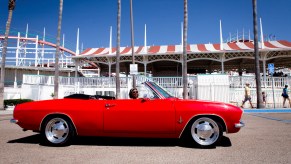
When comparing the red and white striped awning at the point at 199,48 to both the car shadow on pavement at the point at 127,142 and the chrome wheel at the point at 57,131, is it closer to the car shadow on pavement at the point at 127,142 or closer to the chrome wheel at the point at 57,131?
the car shadow on pavement at the point at 127,142

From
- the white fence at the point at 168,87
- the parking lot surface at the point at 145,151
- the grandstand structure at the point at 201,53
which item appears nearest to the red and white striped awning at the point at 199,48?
the grandstand structure at the point at 201,53

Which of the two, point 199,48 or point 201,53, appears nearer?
point 201,53

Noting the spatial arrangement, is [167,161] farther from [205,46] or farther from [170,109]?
[205,46]

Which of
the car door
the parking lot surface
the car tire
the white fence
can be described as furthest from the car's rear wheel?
the white fence

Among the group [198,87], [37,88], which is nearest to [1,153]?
[198,87]

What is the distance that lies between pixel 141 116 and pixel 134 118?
0.13 metres

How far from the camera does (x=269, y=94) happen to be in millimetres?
16938

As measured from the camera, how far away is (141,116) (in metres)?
3.69

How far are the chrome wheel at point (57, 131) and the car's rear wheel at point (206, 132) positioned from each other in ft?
7.33

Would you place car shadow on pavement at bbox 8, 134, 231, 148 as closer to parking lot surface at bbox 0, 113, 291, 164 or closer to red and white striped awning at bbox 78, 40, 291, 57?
parking lot surface at bbox 0, 113, 291, 164

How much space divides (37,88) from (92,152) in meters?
17.0

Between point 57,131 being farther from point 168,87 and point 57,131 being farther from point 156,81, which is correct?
point 168,87

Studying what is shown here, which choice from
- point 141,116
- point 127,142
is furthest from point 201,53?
point 141,116

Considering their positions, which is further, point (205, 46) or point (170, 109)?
point (205, 46)
